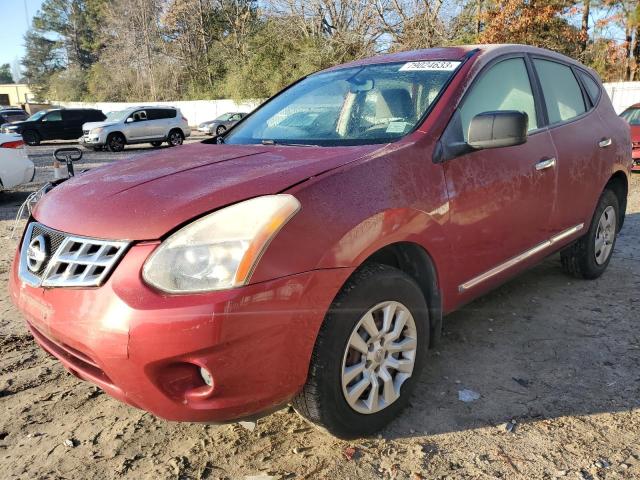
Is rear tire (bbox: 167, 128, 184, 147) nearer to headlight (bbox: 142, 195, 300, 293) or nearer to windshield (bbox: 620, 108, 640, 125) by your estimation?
windshield (bbox: 620, 108, 640, 125)

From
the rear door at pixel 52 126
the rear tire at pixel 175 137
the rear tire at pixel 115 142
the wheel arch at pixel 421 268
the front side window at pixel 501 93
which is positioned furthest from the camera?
the rear door at pixel 52 126

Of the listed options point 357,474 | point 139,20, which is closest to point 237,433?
point 357,474

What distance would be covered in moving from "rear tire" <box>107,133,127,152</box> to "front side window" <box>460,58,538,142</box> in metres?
19.1

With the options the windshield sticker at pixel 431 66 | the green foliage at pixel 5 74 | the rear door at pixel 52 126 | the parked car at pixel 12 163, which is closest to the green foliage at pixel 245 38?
the rear door at pixel 52 126

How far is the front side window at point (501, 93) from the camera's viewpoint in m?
2.86

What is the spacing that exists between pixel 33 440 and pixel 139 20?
5239cm

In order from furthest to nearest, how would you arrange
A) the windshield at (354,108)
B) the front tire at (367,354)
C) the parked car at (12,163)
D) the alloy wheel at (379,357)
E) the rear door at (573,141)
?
the parked car at (12,163), the rear door at (573,141), the windshield at (354,108), the alloy wheel at (379,357), the front tire at (367,354)

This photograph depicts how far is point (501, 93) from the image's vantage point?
3.16m

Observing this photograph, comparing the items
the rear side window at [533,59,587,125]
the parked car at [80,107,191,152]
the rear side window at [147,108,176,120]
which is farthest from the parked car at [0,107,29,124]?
the rear side window at [533,59,587,125]

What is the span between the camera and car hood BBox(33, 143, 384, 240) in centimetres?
192

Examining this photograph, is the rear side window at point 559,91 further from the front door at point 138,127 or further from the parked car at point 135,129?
the front door at point 138,127

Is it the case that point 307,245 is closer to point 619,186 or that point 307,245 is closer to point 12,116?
point 619,186

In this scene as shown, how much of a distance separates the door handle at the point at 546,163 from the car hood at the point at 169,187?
1262 millimetres

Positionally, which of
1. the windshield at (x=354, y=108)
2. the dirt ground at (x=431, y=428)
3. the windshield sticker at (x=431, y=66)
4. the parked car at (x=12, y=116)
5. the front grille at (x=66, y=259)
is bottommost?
the dirt ground at (x=431, y=428)
